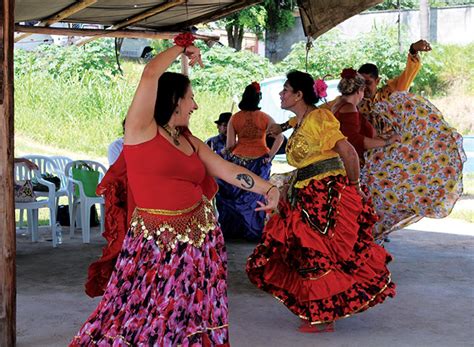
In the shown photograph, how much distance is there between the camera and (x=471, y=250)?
30.0ft

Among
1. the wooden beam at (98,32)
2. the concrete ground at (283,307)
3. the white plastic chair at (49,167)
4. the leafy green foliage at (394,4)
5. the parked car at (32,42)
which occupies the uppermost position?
the leafy green foliage at (394,4)

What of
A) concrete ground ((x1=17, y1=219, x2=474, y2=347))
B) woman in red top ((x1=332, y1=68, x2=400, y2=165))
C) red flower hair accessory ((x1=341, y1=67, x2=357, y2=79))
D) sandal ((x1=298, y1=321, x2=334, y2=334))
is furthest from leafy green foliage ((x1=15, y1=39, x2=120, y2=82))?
sandal ((x1=298, y1=321, x2=334, y2=334))

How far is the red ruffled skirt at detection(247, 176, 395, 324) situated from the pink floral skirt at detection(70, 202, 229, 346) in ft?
4.57

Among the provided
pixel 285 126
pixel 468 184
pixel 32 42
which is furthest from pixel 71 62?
pixel 285 126

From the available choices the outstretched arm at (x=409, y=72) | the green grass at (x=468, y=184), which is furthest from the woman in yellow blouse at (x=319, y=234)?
the green grass at (x=468, y=184)

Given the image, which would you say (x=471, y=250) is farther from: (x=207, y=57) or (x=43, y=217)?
(x=207, y=57)

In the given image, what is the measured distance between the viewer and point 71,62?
64.8 ft

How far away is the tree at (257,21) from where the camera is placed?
22984 mm

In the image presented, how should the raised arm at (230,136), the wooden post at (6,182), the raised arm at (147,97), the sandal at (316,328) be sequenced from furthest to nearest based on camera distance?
the raised arm at (230,136), the sandal at (316,328), the wooden post at (6,182), the raised arm at (147,97)

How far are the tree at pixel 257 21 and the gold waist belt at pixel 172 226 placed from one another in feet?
61.1

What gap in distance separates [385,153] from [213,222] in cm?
367

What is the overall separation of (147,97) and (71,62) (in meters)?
16.2

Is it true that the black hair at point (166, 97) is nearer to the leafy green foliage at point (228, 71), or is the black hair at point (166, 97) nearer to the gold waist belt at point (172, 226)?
the gold waist belt at point (172, 226)

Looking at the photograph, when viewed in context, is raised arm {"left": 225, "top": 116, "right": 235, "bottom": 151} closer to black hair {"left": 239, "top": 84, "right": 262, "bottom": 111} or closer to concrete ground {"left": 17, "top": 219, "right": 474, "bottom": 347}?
black hair {"left": 239, "top": 84, "right": 262, "bottom": 111}
